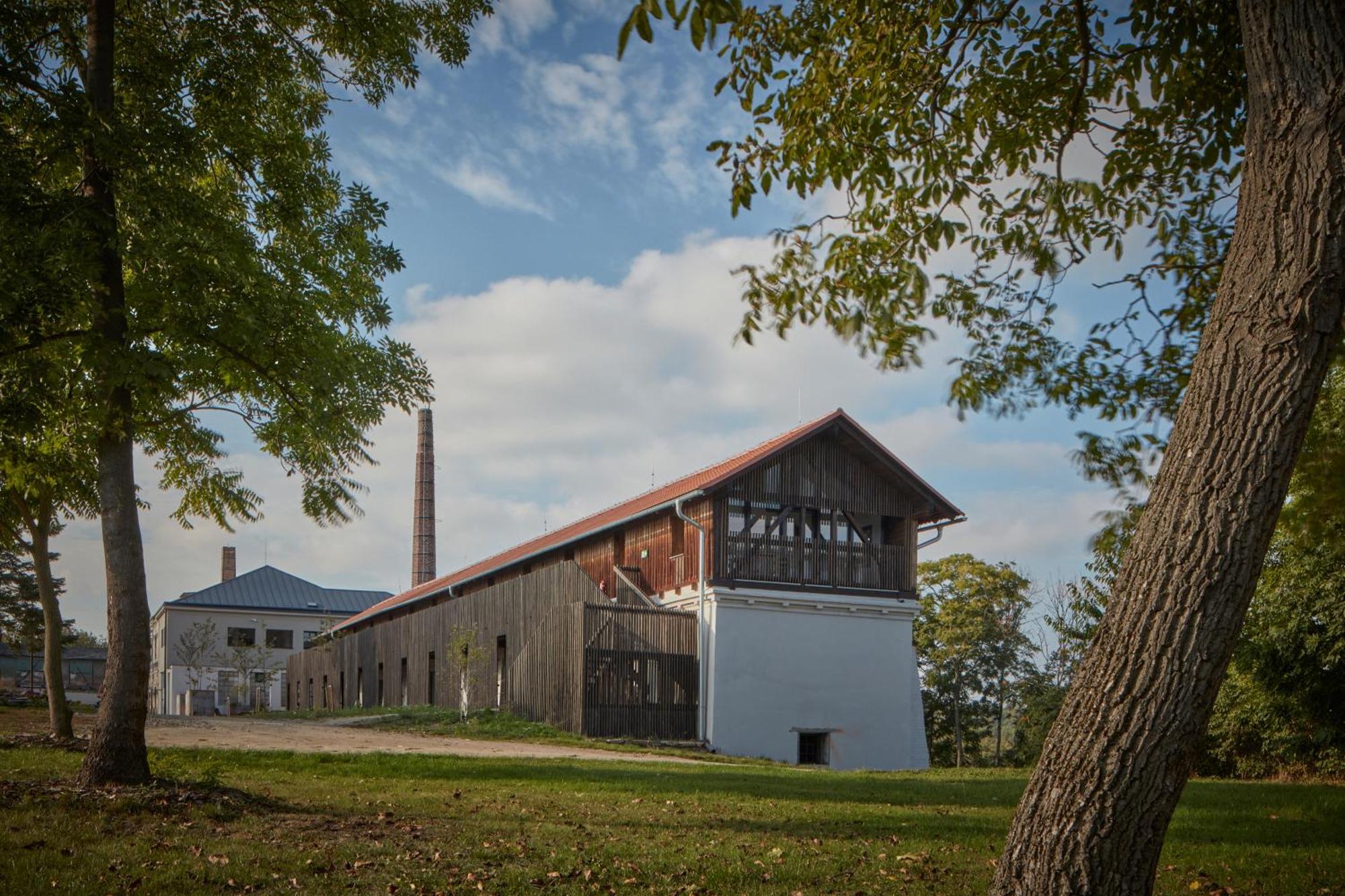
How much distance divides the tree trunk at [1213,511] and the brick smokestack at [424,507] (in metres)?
50.3

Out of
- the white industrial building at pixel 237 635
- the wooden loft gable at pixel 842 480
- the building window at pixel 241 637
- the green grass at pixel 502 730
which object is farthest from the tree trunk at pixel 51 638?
the building window at pixel 241 637

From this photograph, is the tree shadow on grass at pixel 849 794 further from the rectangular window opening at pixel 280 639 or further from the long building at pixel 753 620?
the rectangular window opening at pixel 280 639

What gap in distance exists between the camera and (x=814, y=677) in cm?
2652

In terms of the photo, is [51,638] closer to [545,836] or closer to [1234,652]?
[545,836]

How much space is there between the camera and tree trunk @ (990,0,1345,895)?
4.24 metres

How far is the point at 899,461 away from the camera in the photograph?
88.9 ft

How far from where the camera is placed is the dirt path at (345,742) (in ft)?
53.8

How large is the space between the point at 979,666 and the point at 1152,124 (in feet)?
109

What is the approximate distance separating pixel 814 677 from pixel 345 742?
11.7 meters

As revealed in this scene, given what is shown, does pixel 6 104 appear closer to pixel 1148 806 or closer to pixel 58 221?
pixel 58 221

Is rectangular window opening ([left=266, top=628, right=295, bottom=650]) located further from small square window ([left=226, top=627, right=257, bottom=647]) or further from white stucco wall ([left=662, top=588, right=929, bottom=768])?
white stucco wall ([left=662, top=588, right=929, bottom=768])

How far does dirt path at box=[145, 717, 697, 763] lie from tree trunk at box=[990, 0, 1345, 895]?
40.3ft

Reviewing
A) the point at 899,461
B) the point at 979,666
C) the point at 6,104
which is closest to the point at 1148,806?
the point at 6,104

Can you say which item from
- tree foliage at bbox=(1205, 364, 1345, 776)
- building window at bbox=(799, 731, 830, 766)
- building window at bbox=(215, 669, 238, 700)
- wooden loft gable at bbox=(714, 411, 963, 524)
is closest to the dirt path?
building window at bbox=(799, 731, 830, 766)
